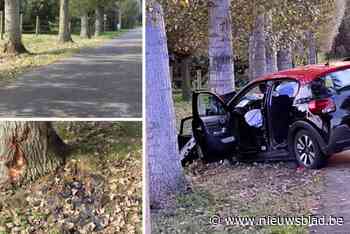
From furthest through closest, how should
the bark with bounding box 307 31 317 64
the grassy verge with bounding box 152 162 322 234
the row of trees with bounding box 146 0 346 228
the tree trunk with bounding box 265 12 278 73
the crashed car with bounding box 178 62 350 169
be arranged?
the tree trunk with bounding box 265 12 278 73 → the bark with bounding box 307 31 317 64 → the row of trees with bounding box 146 0 346 228 → the crashed car with bounding box 178 62 350 169 → the grassy verge with bounding box 152 162 322 234

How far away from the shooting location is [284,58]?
428 cm

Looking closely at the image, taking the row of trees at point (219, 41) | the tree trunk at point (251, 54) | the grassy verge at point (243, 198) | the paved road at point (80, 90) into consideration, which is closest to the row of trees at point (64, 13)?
the paved road at point (80, 90)

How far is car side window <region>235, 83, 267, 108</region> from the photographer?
3.01 metres

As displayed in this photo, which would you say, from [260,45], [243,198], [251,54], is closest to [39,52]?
[243,198]

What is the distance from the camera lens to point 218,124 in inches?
125

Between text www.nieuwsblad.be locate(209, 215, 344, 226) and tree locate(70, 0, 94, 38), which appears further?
text www.nieuwsblad.be locate(209, 215, 344, 226)

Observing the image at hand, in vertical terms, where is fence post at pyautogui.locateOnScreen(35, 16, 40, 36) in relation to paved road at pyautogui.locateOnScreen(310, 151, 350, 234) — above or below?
above

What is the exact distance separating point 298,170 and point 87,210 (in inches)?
43.7

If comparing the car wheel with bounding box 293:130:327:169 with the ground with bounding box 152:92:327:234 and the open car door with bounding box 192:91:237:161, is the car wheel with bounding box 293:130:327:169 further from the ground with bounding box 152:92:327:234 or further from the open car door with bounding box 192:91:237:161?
the open car door with bounding box 192:91:237:161

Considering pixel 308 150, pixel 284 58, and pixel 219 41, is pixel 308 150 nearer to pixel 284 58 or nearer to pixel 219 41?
pixel 219 41

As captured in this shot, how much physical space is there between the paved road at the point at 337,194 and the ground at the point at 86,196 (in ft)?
2.54

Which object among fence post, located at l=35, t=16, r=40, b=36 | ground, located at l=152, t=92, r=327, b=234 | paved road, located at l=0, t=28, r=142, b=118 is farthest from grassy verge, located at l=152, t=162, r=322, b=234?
fence post, located at l=35, t=16, r=40, b=36

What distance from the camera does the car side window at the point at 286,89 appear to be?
9.15 ft

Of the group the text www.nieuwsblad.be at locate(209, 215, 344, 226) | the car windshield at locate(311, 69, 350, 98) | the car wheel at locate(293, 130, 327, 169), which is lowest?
the text www.nieuwsblad.be at locate(209, 215, 344, 226)
